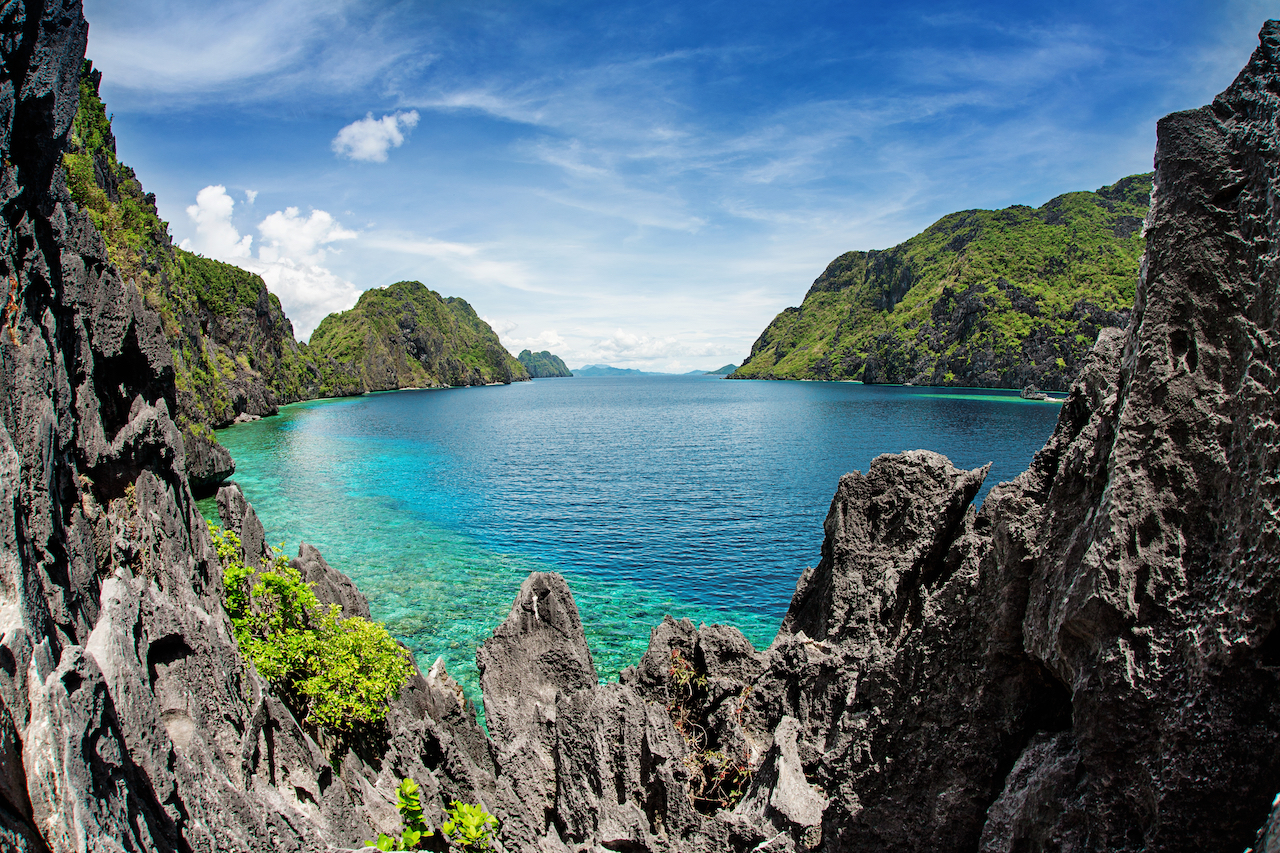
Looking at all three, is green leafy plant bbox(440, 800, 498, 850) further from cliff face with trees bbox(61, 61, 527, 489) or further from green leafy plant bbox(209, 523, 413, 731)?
cliff face with trees bbox(61, 61, 527, 489)

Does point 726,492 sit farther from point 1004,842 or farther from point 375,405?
point 375,405

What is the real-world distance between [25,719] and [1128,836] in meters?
11.2

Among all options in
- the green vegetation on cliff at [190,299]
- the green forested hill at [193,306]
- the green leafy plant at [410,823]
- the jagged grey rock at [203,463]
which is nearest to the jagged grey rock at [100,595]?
the green leafy plant at [410,823]

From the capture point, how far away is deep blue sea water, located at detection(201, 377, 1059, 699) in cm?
3275

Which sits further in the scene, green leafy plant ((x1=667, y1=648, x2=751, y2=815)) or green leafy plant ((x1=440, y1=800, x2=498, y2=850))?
green leafy plant ((x1=667, y1=648, x2=751, y2=815))

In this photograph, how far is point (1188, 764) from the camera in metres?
5.57

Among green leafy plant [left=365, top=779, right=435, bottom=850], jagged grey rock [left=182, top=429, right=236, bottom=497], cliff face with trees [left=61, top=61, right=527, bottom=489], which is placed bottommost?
green leafy plant [left=365, top=779, right=435, bottom=850]

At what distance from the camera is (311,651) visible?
16.0 m

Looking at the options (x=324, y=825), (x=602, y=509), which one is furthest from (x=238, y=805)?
(x=602, y=509)

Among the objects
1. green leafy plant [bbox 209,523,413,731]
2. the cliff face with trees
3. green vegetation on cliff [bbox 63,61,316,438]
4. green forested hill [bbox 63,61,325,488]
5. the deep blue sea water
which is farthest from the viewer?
green vegetation on cliff [bbox 63,61,316,438]

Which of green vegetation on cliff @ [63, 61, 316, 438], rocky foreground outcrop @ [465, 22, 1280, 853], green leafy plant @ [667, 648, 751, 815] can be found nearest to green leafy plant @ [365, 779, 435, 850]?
green leafy plant @ [667, 648, 751, 815]

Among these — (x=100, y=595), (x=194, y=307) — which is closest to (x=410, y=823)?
(x=100, y=595)

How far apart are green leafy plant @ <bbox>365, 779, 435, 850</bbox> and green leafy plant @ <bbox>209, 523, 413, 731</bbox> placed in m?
3.64

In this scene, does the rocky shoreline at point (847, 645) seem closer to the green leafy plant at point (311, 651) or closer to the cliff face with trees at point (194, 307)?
the green leafy plant at point (311, 651)
